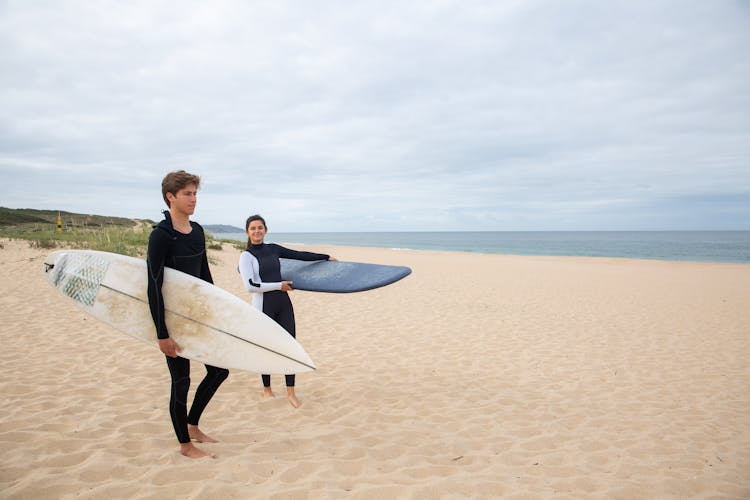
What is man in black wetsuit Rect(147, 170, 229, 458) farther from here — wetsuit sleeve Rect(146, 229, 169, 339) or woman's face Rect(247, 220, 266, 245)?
woman's face Rect(247, 220, 266, 245)

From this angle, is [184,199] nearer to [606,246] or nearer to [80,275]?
[80,275]

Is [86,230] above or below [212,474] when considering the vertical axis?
above

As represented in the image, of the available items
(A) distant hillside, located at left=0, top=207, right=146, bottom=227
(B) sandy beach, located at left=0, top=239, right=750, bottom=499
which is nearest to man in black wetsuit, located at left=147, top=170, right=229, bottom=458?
(B) sandy beach, located at left=0, top=239, right=750, bottom=499

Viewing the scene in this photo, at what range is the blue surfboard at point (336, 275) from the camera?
3.89 metres

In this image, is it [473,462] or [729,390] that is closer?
[473,462]

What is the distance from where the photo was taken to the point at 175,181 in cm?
247

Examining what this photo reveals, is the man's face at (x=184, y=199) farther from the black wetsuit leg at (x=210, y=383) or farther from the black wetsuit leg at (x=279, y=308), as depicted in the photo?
the black wetsuit leg at (x=279, y=308)

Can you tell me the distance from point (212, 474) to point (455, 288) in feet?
34.0

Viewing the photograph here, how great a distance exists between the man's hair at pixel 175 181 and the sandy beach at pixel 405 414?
1784mm

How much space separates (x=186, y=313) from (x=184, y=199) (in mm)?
842

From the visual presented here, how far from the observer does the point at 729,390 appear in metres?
4.79

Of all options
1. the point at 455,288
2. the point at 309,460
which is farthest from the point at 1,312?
the point at 455,288

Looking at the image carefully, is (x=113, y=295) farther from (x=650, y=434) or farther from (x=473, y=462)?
(x=650, y=434)

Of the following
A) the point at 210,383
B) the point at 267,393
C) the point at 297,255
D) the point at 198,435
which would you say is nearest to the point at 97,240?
the point at 267,393
